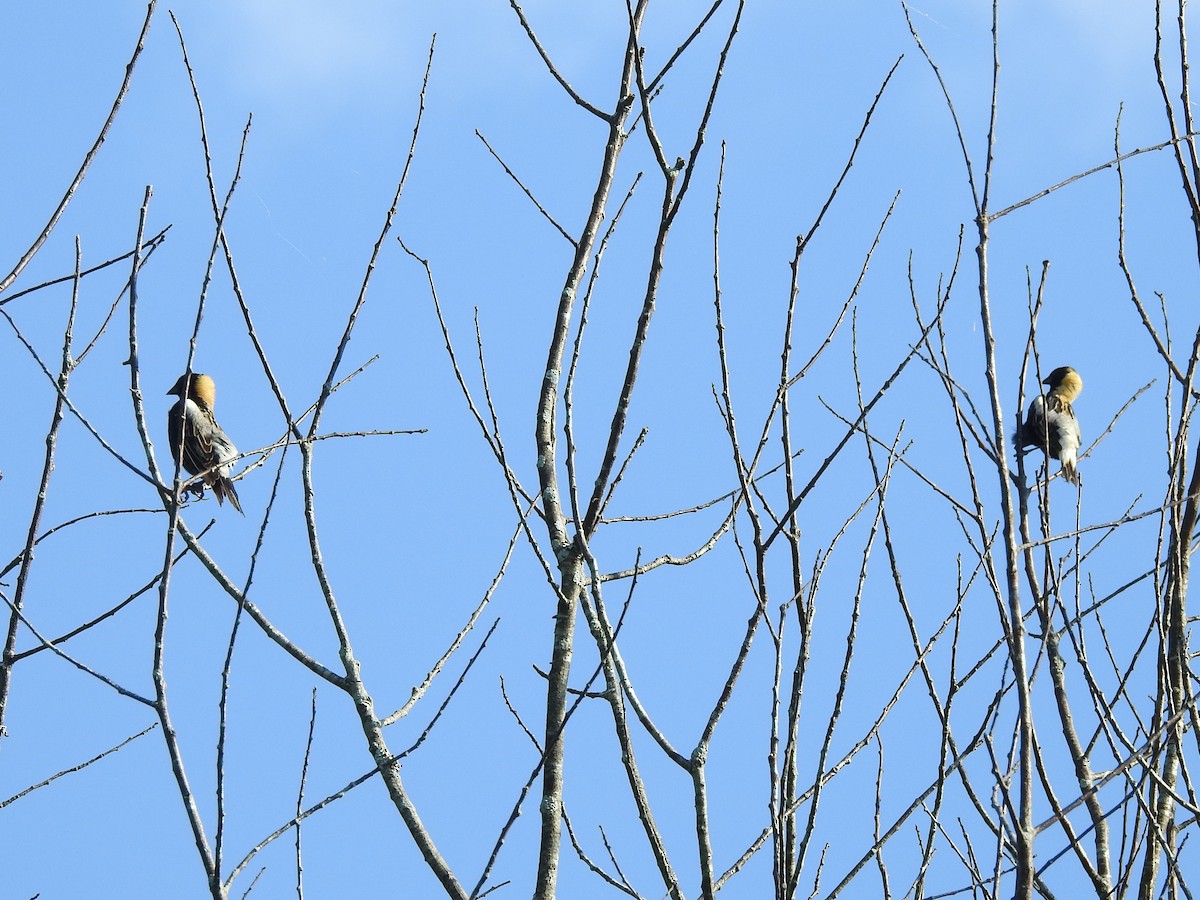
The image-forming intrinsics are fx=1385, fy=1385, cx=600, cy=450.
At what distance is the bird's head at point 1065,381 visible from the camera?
889cm

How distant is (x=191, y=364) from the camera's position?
2441 mm

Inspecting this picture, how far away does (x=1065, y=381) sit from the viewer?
895 cm

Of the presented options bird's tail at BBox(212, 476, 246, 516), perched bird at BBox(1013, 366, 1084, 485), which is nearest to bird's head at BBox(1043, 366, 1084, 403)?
perched bird at BBox(1013, 366, 1084, 485)

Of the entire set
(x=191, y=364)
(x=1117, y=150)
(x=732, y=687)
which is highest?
(x=1117, y=150)

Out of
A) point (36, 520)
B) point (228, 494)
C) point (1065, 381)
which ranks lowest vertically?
point (36, 520)

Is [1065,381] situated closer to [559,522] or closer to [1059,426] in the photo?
[1059,426]

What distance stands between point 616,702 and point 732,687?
0.22 metres

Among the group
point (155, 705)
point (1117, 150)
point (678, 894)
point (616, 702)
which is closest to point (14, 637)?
point (155, 705)

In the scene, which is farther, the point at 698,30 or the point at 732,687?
the point at 698,30

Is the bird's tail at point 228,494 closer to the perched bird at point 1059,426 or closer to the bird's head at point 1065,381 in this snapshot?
the perched bird at point 1059,426

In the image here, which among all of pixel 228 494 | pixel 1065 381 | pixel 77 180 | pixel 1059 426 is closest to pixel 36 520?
pixel 77 180

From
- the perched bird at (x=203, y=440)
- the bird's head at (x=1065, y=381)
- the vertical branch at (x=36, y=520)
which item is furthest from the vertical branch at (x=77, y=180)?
the bird's head at (x=1065, y=381)

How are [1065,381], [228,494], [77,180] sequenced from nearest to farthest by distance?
[77,180] → [228,494] → [1065,381]

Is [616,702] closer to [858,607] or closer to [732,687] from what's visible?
[732,687]
